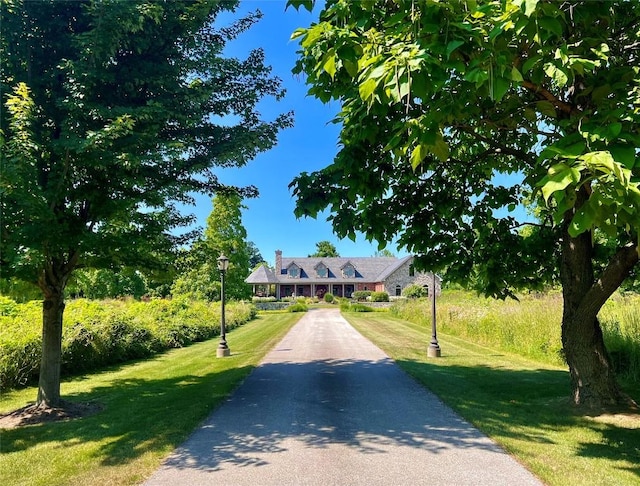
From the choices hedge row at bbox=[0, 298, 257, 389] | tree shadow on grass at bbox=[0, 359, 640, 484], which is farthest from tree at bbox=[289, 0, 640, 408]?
hedge row at bbox=[0, 298, 257, 389]

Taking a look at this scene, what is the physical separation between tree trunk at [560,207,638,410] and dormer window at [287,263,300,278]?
54.8 m

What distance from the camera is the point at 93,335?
1227 centimetres

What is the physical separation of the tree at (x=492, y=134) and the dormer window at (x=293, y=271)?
52.8 meters

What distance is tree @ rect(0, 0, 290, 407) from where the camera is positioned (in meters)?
5.91

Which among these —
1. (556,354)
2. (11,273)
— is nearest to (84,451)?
(11,273)

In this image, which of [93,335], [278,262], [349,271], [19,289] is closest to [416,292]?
[349,271]

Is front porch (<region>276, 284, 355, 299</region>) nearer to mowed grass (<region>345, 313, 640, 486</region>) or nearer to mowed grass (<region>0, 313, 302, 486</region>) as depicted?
mowed grass (<region>345, 313, 640, 486</region>)

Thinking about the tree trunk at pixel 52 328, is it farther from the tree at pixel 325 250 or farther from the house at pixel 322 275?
the tree at pixel 325 250

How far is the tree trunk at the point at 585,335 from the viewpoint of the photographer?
6984 millimetres

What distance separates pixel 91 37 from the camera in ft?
20.3

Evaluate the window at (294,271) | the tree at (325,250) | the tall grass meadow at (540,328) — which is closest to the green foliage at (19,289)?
the tall grass meadow at (540,328)

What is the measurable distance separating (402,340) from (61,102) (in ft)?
48.6

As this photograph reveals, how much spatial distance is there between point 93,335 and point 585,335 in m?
12.0

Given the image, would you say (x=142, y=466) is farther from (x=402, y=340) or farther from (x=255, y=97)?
(x=402, y=340)
